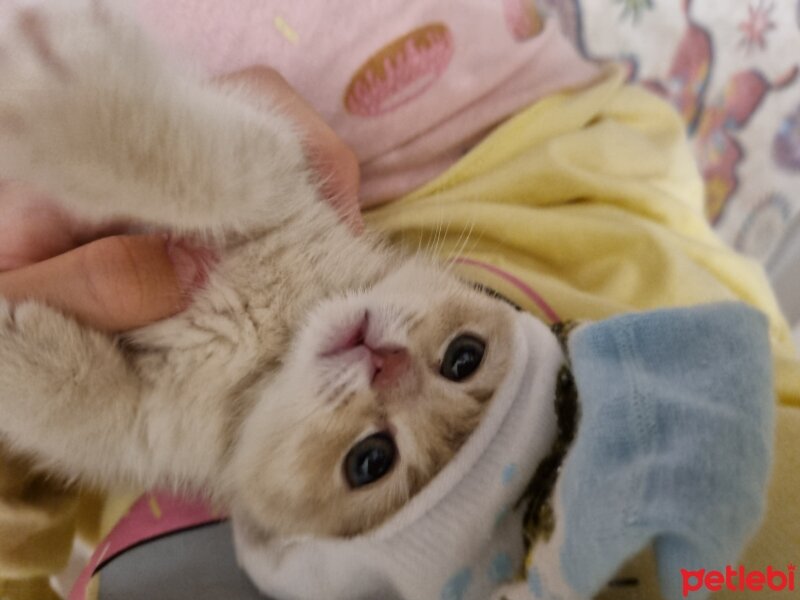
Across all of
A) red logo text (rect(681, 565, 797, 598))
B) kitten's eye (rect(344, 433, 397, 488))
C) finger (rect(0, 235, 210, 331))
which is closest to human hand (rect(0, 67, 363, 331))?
finger (rect(0, 235, 210, 331))

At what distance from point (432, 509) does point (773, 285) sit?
1.41m

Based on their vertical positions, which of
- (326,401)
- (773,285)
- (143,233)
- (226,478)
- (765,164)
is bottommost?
(773,285)

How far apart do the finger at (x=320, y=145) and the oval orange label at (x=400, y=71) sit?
5.3 inches

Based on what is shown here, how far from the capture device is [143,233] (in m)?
0.80

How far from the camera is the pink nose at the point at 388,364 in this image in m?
0.75

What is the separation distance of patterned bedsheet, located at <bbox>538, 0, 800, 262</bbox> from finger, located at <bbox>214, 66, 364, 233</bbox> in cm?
64

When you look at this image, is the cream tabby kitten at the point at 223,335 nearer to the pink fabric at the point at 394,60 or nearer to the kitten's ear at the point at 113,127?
the kitten's ear at the point at 113,127

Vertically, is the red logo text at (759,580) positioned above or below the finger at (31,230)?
below

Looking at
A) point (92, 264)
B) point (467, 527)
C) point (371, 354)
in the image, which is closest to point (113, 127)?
point (92, 264)

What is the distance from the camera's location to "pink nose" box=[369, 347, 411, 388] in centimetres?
75

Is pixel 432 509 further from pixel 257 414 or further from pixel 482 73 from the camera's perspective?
pixel 482 73

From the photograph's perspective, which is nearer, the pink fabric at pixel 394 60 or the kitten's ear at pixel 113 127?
the kitten's ear at pixel 113 127

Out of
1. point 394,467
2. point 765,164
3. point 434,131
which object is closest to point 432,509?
Result: point 394,467

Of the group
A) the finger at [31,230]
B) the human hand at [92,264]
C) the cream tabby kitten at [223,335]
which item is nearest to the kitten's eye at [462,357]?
the cream tabby kitten at [223,335]
